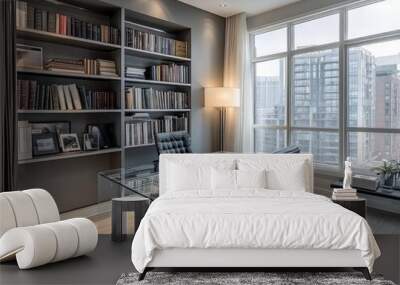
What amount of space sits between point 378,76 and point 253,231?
11.4ft

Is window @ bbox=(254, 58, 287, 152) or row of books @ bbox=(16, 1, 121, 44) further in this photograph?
window @ bbox=(254, 58, 287, 152)

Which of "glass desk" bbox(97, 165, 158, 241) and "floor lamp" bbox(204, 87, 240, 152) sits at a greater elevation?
"floor lamp" bbox(204, 87, 240, 152)

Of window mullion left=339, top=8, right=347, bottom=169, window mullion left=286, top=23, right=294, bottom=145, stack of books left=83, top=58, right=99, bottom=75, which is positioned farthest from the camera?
window mullion left=286, top=23, right=294, bottom=145

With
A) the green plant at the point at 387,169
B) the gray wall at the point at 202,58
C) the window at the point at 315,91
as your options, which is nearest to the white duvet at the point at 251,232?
the green plant at the point at 387,169

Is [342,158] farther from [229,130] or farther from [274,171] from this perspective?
[274,171]

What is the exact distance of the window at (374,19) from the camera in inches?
188

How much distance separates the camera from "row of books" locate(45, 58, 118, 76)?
4.23 meters

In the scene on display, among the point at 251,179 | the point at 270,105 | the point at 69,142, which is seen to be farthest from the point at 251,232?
the point at 270,105

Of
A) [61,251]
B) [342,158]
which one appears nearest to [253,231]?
[61,251]

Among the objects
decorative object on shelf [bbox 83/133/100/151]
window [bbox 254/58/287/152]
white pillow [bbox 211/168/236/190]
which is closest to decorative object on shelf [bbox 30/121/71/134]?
decorative object on shelf [bbox 83/133/100/151]

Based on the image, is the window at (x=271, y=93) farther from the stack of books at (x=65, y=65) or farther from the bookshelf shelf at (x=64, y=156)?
the stack of books at (x=65, y=65)

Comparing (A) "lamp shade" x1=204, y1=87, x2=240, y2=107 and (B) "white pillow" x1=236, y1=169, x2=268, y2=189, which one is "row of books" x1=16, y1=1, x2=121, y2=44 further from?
(B) "white pillow" x1=236, y1=169, x2=268, y2=189

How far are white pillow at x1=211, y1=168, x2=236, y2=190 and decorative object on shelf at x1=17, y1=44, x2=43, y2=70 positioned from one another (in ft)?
7.68

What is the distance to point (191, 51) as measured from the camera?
607 cm
